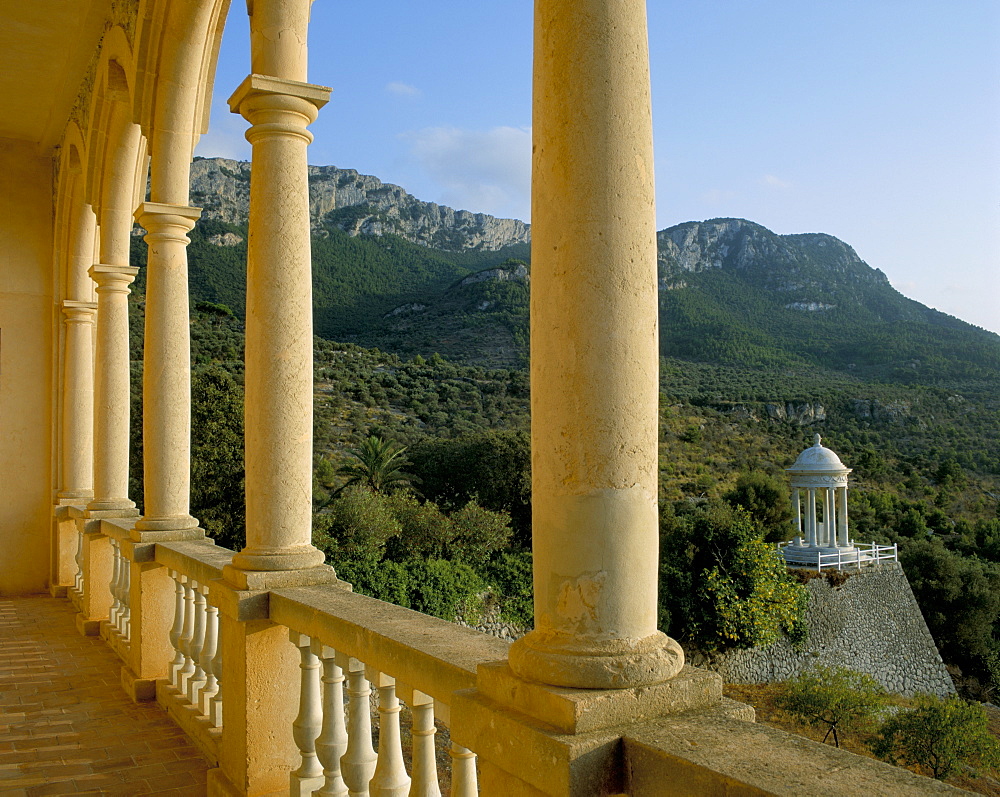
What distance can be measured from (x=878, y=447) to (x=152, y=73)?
7003 cm

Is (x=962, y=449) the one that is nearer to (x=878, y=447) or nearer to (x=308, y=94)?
(x=878, y=447)

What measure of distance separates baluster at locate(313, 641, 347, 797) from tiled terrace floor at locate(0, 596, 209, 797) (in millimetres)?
1985

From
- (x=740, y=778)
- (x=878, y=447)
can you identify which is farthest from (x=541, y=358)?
(x=878, y=447)

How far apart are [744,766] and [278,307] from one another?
14.2ft

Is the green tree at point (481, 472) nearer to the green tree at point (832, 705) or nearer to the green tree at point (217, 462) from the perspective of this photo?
the green tree at point (217, 462)

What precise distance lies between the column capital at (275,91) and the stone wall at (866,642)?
36.7 meters

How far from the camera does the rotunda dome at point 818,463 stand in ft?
144

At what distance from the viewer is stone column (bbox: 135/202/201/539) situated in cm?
855

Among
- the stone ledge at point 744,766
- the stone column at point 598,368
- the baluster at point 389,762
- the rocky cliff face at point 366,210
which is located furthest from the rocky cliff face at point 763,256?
the stone ledge at point 744,766

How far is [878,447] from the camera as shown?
226 feet

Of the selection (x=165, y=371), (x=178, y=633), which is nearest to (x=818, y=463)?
(x=165, y=371)

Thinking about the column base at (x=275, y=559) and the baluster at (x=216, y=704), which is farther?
the baluster at (x=216, y=704)

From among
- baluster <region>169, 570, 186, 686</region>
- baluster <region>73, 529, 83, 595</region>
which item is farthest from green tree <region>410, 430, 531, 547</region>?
baluster <region>169, 570, 186, 686</region>

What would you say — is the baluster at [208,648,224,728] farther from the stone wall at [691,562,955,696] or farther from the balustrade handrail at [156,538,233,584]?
the stone wall at [691,562,955,696]
